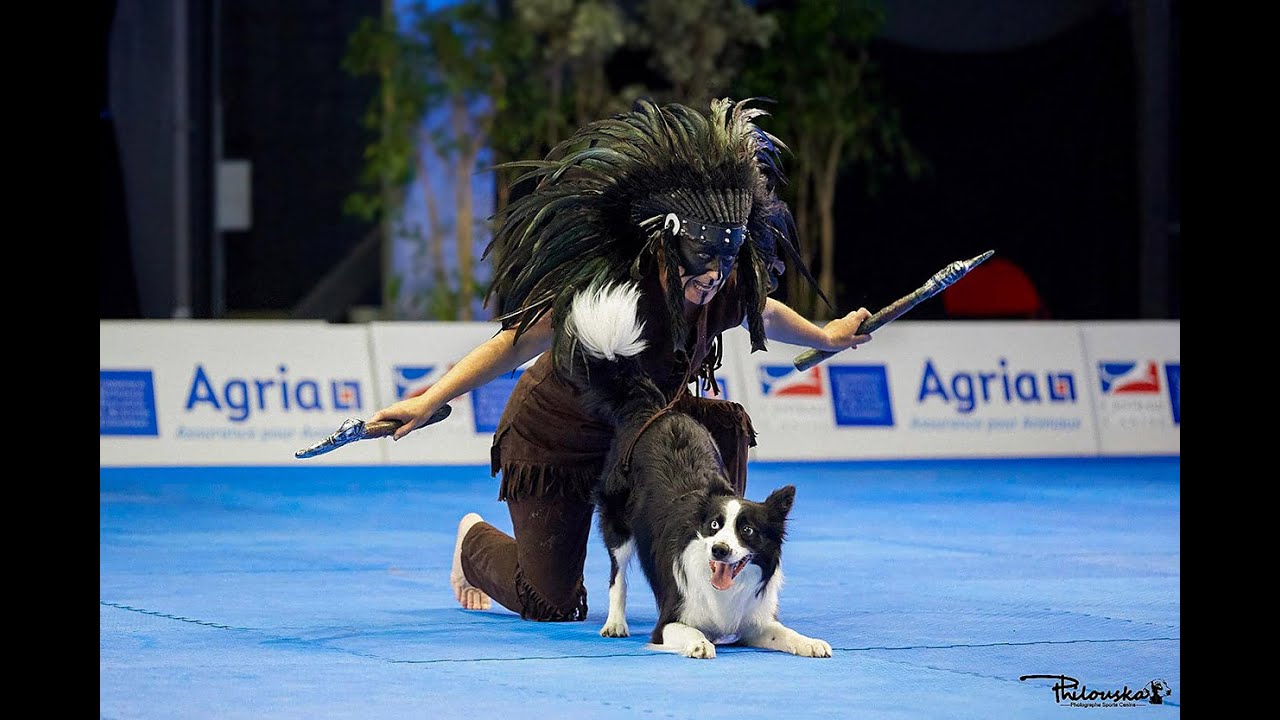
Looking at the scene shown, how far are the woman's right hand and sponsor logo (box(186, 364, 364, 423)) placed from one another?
703 cm

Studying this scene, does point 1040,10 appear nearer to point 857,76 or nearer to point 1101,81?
point 1101,81

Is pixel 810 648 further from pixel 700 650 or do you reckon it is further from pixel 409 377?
pixel 409 377

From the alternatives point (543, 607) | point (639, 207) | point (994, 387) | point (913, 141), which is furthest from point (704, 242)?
point (913, 141)

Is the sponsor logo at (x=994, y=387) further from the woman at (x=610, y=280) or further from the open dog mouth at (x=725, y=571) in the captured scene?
the open dog mouth at (x=725, y=571)

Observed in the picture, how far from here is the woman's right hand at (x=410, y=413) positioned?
5105 millimetres

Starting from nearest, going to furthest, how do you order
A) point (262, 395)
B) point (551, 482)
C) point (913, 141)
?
point (551, 482) → point (262, 395) → point (913, 141)

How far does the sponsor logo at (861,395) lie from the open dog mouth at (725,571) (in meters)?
7.94

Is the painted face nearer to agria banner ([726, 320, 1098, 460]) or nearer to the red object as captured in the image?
agria banner ([726, 320, 1098, 460])

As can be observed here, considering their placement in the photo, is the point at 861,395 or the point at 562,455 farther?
the point at 861,395

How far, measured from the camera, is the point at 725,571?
509cm

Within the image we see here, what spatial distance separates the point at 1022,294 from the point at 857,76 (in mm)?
2575

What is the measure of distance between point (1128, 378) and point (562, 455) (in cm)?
881

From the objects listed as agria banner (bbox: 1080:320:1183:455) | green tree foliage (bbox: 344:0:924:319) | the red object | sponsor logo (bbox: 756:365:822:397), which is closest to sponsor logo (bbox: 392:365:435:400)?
sponsor logo (bbox: 756:365:822:397)
